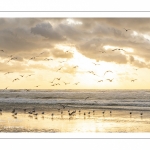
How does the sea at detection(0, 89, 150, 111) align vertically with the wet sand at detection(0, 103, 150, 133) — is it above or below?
above

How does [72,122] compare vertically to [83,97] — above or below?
below

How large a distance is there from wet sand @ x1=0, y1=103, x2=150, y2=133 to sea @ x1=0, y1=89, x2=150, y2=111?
0.09 meters

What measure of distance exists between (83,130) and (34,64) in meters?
1.18

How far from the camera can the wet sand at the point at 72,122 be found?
5.75m

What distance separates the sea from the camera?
18.8 feet

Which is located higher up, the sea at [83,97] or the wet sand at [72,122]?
the sea at [83,97]

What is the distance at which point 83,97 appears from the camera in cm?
579

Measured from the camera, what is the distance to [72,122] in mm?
5891

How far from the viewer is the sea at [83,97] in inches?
226

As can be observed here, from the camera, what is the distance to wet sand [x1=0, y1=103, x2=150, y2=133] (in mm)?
5746

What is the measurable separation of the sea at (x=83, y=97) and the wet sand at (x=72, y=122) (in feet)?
0.28

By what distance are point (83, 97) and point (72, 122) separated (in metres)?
0.41
